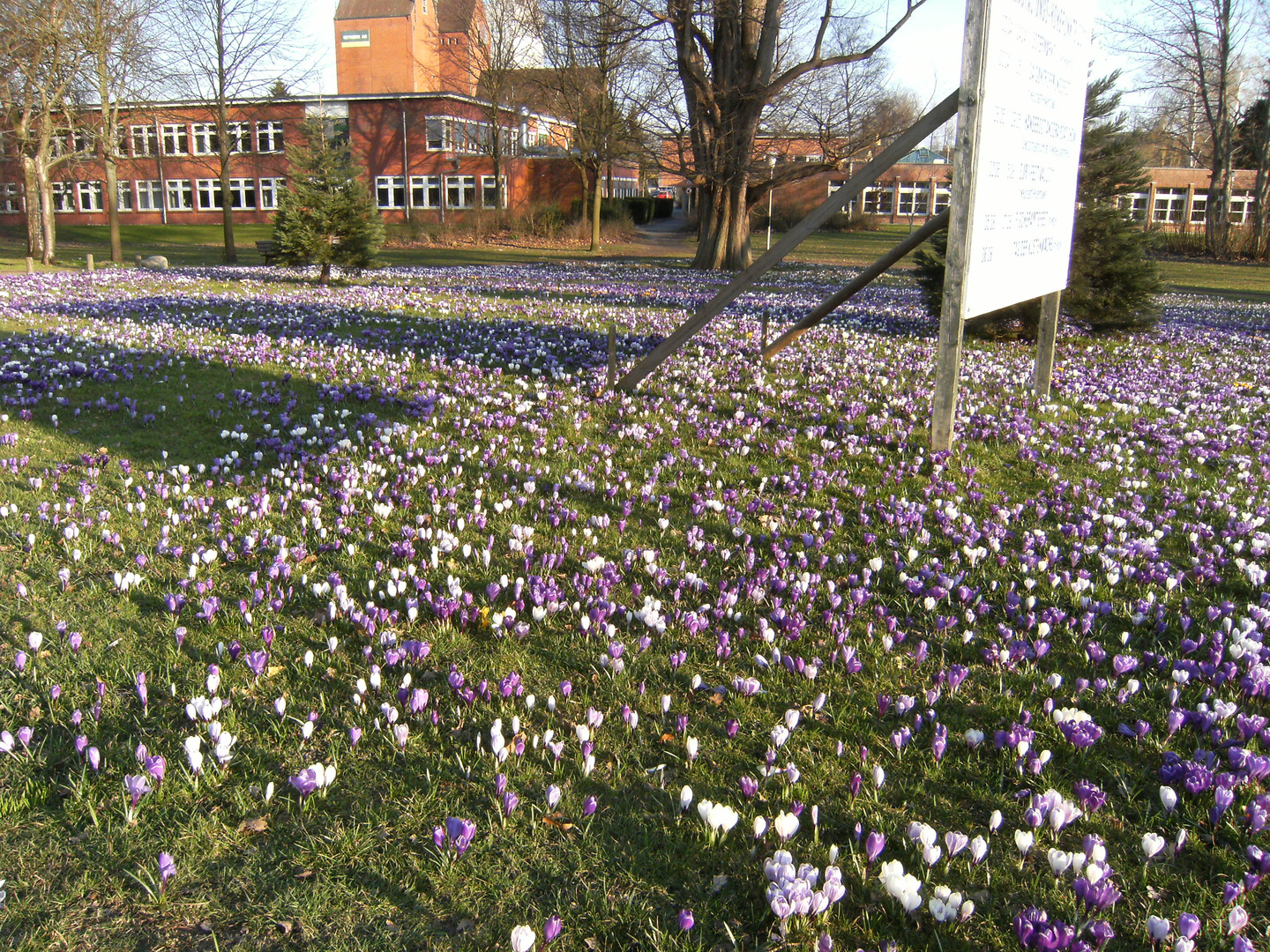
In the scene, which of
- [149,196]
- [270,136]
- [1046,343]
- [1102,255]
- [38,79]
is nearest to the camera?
[1046,343]

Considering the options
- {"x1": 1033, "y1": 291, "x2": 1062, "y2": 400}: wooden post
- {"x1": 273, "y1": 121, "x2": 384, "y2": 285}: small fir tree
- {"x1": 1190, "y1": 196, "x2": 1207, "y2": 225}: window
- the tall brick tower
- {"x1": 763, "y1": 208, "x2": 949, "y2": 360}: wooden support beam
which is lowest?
{"x1": 1033, "y1": 291, "x2": 1062, "y2": 400}: wooden post

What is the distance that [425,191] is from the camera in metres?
60.9

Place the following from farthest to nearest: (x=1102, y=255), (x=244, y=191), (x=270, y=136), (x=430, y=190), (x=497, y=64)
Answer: (x=244, y=191) < (x=270, y=136) < (x=430, y=190) < (x=497, y=64) < (x=1102, y=255)

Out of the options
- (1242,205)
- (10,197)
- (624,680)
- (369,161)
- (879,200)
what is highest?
(879,200)

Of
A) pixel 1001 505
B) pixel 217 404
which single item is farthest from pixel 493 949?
pixel 217 404

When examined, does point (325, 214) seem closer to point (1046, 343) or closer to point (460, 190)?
point (1046, 343)

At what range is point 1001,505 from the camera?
5.92 m

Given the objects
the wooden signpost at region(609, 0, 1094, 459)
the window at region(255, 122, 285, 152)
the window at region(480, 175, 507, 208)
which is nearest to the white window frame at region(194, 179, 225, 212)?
the window at region(255, 122, 285, 152)

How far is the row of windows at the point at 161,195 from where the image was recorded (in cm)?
6253

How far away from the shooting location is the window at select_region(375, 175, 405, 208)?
199 feet

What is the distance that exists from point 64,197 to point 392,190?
25.8 metres

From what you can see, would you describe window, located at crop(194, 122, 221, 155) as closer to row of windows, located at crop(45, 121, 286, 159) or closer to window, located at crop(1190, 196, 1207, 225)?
row of windows, located at crop(45, 121, 286, 159)

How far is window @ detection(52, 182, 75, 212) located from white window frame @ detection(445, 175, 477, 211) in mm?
28399

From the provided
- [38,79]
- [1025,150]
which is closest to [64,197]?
[38,79]
